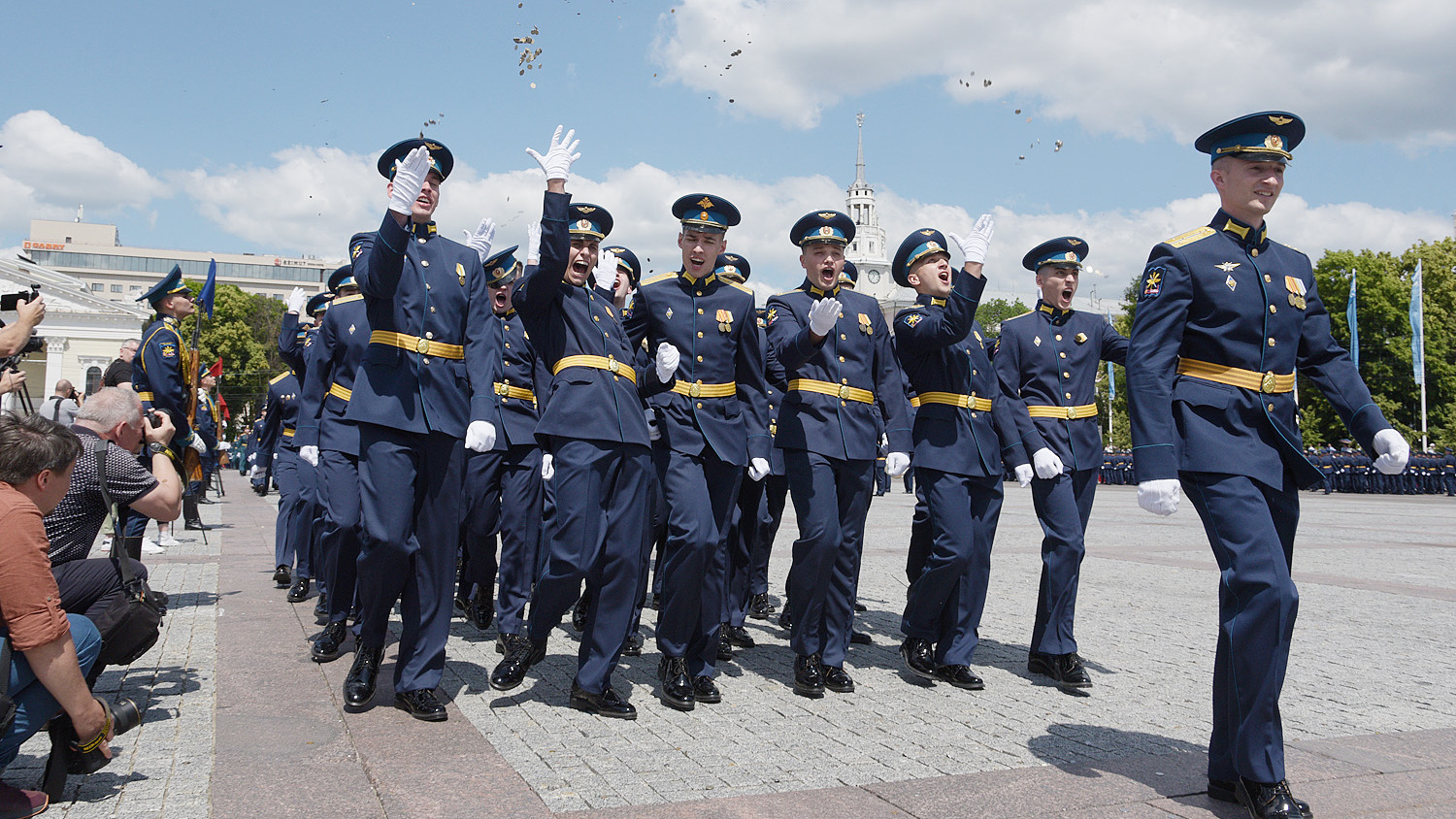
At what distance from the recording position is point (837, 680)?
5.68 m

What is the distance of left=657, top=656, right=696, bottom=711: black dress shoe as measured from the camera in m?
5.19

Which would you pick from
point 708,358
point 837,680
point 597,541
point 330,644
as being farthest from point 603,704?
point 330,644

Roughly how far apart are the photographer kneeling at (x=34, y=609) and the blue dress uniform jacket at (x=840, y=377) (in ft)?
11.2

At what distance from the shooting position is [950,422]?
626cm

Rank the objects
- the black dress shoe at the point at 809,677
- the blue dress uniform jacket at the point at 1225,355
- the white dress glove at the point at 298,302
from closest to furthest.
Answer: the blue dress uniform jacket at the point at 1225,355 → the black dress shoe at the point at 809,677 → the white dress glove at the point at 298,302

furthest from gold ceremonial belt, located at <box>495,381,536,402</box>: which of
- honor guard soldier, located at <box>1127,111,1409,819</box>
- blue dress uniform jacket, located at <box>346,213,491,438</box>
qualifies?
honor guard soldier, located at <box>1127,111,1409,819</box>

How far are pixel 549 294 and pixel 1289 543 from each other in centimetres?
343

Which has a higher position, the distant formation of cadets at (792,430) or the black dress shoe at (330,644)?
the distant formation of cadets at (792,430)

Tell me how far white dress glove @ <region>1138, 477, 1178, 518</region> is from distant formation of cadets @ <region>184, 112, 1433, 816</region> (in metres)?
0.02

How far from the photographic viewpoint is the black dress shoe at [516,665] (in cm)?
544

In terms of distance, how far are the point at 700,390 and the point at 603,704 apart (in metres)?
1.67

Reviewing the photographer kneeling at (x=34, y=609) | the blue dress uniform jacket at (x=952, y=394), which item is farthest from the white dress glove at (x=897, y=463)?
the photographer kneeling at (x=34, y=609)

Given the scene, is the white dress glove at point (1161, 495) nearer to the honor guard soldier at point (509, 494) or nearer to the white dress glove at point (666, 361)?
the white dress glove at point (666, 361)

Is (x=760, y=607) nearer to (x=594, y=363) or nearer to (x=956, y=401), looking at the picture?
(x=956, y=401)
